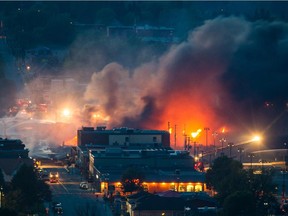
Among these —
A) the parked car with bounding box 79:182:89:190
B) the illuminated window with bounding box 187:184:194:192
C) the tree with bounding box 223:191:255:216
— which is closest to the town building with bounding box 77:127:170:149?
the parked car with bounding box 79:182:89:190

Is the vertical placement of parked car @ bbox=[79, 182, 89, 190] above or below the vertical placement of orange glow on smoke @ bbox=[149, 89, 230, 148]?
below

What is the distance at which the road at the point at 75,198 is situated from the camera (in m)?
36.8

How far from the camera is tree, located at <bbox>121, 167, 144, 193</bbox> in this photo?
41.5 metres

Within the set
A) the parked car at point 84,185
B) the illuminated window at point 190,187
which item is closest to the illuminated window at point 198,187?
the illuminated window at point 190,187

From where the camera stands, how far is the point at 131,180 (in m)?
42.0

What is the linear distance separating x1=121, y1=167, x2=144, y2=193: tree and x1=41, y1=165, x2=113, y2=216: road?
0.74 meters

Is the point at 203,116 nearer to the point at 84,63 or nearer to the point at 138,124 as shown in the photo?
the point at 138,124

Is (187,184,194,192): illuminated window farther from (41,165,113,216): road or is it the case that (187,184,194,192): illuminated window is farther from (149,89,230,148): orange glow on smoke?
(149,89,230,148): orange glow on smoke

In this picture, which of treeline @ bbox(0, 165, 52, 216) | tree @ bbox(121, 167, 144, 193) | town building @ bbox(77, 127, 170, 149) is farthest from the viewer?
town building @ bbox(77, 127, 170, 149)

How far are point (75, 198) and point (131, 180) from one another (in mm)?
2411

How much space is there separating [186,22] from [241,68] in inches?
1394

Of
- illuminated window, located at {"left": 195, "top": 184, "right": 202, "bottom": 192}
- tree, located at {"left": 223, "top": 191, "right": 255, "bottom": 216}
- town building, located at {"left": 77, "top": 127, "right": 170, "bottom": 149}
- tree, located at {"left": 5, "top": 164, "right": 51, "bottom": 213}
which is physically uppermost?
town building, located at {"left": 77, "top": 127, "right": 170, "bottom": 149}

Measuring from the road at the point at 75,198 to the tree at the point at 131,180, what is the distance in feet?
2.44

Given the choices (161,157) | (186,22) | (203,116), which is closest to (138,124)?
(203,116)
